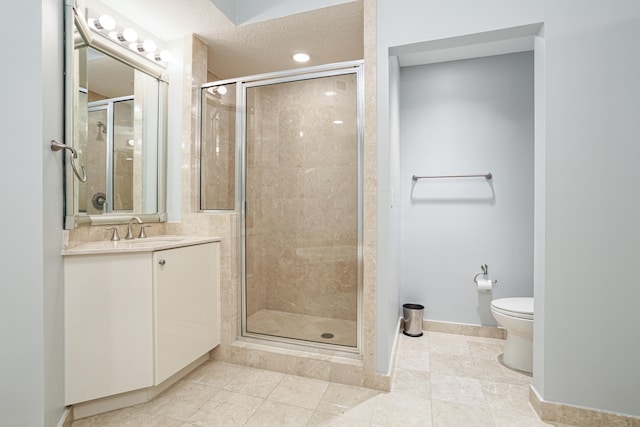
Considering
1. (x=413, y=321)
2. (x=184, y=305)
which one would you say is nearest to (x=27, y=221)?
(x=184, y=305)

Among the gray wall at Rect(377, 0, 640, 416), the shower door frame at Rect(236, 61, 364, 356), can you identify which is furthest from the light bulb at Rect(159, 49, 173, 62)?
the gray wall at Rect(377, 0, 640, 416)

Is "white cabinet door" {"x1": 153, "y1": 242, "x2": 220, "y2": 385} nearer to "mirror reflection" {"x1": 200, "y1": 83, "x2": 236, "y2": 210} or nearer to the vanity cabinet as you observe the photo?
the vanity cabinet

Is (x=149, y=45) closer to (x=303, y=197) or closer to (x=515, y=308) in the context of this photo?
(x=303, y=197)

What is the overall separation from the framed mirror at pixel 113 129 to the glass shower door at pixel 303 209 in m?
0.69

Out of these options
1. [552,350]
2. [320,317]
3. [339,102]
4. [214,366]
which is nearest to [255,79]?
[339,102]

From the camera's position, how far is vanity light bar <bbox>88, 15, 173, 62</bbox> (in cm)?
186

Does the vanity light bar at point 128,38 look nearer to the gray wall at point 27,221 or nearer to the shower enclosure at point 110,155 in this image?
the shower enclosure at point 110,155

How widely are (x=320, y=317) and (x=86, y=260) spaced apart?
1.41m

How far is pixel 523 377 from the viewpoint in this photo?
1.97 m

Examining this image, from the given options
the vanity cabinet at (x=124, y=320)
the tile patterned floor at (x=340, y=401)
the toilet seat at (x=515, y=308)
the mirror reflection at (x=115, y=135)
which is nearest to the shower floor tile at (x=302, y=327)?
the tile patterned floor at (x=340, y=401)

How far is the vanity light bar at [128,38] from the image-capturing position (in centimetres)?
186

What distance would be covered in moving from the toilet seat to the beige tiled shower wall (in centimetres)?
101

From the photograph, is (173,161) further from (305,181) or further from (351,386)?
(351,386)

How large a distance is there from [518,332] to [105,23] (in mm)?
3246
